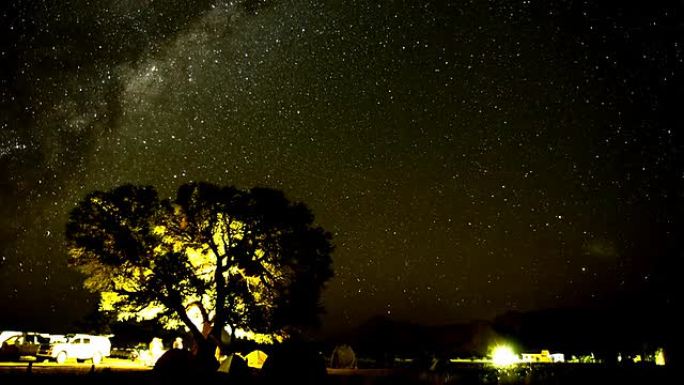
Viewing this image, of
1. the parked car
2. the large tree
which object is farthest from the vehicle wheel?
the large tree

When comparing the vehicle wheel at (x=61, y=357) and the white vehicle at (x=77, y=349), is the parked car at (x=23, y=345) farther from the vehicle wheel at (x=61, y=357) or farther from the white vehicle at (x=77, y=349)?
the vehicle wheel at (x=61, y=357)

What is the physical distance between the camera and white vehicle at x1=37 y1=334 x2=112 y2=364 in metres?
31.0

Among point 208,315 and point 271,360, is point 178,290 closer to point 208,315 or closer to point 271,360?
point 208,315

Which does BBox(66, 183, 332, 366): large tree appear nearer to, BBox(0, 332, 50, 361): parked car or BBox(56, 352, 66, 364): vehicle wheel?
BBox(56, 352, 66, 364): vehicle wheel

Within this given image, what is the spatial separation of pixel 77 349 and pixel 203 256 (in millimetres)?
10373

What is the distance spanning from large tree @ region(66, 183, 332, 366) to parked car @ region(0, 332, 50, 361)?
7177 mm

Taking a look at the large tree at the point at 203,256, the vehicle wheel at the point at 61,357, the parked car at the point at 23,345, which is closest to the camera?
the large tree at the point at 203,256

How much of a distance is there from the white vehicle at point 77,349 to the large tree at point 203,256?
544cm

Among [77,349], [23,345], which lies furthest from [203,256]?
[23,345]

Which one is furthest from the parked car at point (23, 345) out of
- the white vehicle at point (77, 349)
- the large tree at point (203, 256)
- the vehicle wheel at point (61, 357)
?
the large tree at point (203, 256)

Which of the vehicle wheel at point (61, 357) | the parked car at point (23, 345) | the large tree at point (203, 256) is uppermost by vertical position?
the large tree at point (203, 256)

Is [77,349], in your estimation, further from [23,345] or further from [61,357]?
[23,345]

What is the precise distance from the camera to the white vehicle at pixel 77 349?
31.0 meters

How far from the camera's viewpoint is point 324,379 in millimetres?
13984
